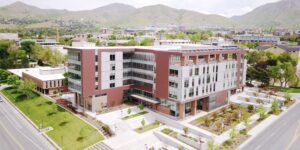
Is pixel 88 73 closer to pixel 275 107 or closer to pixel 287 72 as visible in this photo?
pixel 275 107

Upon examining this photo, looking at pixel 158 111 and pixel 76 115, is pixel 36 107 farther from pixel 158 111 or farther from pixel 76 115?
pixel 158 111

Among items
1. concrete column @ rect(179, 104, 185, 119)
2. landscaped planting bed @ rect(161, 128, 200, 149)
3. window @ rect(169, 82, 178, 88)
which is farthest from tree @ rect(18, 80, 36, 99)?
concrete column @ rect(179, 104, 185, 119)

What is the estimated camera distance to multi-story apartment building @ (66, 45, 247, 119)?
173 feet

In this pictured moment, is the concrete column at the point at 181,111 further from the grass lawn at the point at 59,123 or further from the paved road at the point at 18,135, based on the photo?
the paved road at the point at 18,135

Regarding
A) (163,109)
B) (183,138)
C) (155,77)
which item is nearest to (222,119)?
(163,109)

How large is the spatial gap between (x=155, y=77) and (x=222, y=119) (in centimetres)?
1760

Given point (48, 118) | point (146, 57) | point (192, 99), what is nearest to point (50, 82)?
point (48, 118)

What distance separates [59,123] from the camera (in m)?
50.1

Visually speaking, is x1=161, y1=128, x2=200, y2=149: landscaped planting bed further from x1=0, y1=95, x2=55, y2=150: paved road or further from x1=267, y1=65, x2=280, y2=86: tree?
x1=267, y1=65, x2=280, y2=86: tree

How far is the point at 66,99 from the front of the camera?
63125 millimetres

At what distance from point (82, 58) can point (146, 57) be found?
15.0 meters

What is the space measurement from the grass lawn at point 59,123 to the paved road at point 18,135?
5.49 feet

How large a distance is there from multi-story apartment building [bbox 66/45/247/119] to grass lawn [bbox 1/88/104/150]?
6.26m

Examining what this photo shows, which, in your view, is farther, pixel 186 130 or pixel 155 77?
pixel 155 77
